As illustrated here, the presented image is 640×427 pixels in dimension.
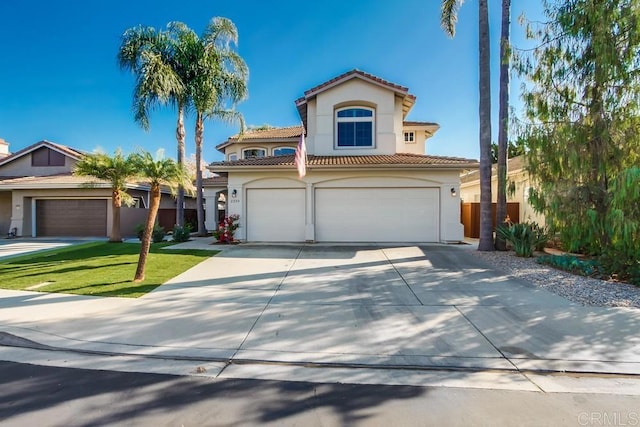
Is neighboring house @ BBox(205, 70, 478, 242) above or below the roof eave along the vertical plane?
below

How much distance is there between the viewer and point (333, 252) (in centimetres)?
1159

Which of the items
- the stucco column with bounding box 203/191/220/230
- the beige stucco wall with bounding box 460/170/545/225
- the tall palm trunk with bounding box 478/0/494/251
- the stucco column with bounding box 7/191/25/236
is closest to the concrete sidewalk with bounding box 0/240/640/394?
the tall palm trunk with bounding box 478/0/494/251

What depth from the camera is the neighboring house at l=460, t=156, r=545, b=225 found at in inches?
402

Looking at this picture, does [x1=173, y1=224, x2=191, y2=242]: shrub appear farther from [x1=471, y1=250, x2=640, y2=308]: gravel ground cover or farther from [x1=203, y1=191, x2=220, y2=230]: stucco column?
[x1=471, y1=250, x2=640, y2=308]: gravel ground cover

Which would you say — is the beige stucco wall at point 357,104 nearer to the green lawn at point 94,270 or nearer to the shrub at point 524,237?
the shrub at point 524,237

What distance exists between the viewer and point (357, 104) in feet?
51.6

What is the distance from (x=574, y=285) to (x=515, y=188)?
3793 mm

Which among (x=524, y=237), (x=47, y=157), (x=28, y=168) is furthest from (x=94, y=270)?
(x=28, y=168)

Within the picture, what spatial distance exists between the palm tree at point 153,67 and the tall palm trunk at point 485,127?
42.3 feet

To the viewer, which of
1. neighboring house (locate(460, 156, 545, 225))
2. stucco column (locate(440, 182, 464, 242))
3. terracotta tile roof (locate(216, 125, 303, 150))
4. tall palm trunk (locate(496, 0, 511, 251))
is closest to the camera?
neighboring house (locate(460, 156, 545, 225))

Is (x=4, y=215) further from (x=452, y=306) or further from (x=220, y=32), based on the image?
(x=452, y=306)

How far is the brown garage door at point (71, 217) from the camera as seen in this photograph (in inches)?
725

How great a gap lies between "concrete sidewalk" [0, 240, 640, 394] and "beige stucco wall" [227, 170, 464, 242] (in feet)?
18.3

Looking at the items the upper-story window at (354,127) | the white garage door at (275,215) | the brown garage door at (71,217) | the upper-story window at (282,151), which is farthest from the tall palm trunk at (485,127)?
the brown garage door at (71,217)
